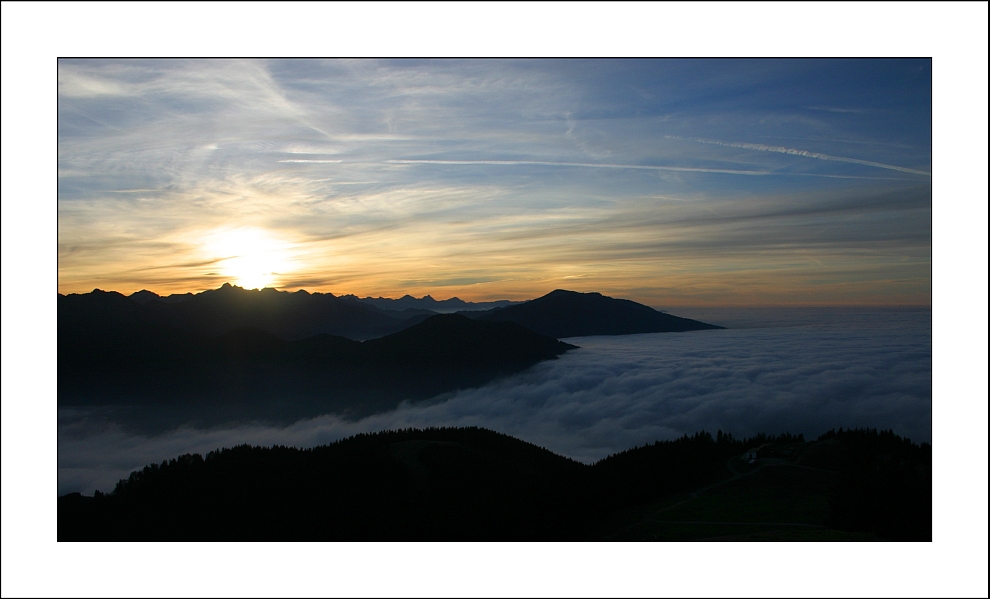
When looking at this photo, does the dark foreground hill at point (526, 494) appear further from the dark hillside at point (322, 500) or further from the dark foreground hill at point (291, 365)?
the dark foreground hill at point (291, 365)

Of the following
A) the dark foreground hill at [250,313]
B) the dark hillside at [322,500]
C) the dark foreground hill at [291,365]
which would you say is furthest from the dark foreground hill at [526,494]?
the dark foreground hill at [250,313]

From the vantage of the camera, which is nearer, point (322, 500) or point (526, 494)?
point (322, 500)

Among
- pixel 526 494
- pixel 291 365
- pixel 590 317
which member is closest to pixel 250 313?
pixel 291 365

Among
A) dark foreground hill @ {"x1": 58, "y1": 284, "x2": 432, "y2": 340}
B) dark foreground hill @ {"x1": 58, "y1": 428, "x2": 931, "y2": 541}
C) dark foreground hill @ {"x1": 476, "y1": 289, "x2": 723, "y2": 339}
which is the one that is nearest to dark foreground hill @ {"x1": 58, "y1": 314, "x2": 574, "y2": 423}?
dark foreground hill @ {"x1": 58, "y1": 284, "x2": 432, "y2": 340}

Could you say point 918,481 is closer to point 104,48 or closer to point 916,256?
point 916,256

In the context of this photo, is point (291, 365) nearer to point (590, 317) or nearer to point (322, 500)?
point (322, 500)
